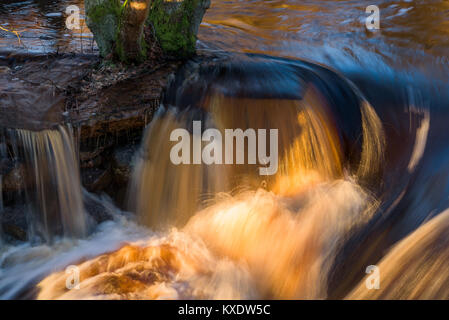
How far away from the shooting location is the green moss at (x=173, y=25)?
554 centimetres

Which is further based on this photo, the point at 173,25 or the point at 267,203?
the point at 173,25

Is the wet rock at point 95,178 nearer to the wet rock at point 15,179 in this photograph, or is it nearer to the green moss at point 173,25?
the wet rock at point 15,179

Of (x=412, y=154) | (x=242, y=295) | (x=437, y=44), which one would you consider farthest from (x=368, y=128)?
(x=437, y=44)

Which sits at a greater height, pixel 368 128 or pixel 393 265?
pixel 368 128

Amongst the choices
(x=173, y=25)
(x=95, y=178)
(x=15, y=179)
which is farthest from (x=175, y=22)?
(x=15, y=179)

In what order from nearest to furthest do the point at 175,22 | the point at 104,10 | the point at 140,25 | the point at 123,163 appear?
the point at 123,163 < the point at 140,25 < the point at 104,10 < the point at 175,22

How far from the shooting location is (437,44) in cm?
696

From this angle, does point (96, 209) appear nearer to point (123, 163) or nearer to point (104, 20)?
point (123, 163)

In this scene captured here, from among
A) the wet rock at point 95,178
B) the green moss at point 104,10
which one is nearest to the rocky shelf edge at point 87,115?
the wet rock at point 95,178

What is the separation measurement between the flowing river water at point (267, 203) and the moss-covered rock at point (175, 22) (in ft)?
1.08

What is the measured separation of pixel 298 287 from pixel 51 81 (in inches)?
137

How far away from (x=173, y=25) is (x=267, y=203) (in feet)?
8.73

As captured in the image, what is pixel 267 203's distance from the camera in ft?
14.9

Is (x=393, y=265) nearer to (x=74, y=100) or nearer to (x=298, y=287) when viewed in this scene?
(x=298, y=287)
